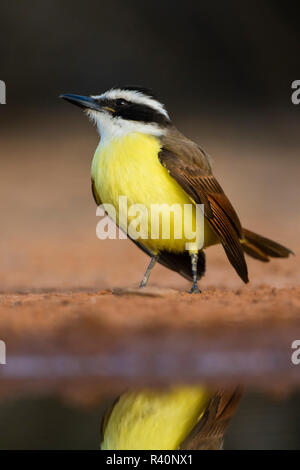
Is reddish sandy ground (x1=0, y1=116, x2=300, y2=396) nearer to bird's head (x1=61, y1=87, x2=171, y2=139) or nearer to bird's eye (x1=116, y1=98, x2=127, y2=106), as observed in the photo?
bird's head (x1=61, y1=87, x2=171, y2=139)

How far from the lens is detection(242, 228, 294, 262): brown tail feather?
326 inches

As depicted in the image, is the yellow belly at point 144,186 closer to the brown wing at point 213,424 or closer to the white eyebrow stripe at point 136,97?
the white eyebrow stripe at point 136,97

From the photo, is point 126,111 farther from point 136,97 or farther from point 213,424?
point 213,424

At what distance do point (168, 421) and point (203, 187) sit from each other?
285cm

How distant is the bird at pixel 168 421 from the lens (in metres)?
4.66

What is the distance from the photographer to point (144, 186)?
694 cm

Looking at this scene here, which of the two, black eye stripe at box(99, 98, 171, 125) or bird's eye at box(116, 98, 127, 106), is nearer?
black eye stripe at box(99, 98, 171, 125)

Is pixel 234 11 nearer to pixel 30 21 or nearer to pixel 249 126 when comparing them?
pixel 249 126

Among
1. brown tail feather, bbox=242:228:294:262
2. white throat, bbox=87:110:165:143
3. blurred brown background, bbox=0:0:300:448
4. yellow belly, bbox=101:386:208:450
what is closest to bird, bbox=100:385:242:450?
yellow belly, bbox=101:386:208:450

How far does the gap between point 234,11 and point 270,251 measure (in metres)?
13.5

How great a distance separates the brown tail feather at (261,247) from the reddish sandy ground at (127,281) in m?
0.32

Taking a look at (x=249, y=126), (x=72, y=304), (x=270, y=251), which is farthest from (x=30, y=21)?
(x=72, y=304)

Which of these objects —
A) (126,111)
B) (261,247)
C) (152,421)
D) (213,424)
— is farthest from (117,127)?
(213,424)

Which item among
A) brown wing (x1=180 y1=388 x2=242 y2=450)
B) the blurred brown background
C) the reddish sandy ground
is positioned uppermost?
the blurred brown background
